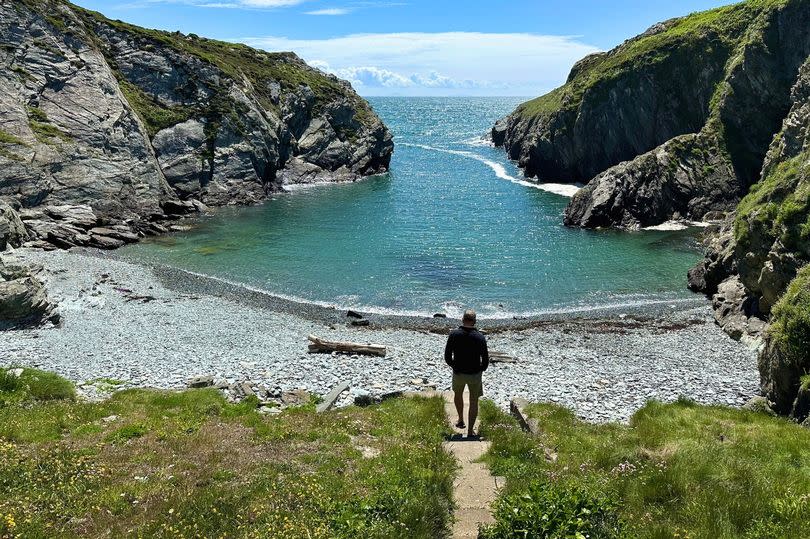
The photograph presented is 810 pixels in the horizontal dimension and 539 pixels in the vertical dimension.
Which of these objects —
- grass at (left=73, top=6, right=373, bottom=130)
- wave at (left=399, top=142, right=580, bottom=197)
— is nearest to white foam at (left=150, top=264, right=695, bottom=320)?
wave at (left=399, top=142, right=580, bottom=197)

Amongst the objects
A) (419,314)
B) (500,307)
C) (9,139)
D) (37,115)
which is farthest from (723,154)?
(37,115)

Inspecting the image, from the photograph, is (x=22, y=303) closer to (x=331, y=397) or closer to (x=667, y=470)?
(x=331, y=397)

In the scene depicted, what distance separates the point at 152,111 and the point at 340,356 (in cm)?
6846

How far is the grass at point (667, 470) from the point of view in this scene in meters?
8.92

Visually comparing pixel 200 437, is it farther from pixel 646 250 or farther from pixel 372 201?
pixel 372 201

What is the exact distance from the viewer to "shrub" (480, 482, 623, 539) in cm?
838

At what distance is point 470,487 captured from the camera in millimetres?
11672

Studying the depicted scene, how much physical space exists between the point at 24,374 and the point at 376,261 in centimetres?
3524

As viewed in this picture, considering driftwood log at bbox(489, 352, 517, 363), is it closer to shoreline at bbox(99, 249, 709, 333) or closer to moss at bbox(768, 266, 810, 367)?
shoreline at bbox(99, 249, 709, 333)

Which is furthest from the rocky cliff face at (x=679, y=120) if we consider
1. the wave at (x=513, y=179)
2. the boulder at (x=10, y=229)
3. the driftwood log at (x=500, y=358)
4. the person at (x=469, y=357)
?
the boulder at (x=10, y=229)

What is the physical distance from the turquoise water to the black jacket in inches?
1012

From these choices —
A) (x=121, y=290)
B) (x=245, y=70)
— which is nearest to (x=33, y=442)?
(x=121, y=290)

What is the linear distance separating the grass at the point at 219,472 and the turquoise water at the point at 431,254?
84.0ft

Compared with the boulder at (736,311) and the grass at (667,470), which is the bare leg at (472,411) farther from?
the boulder at (736,311)
